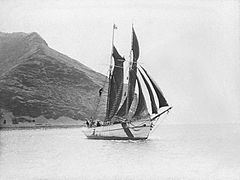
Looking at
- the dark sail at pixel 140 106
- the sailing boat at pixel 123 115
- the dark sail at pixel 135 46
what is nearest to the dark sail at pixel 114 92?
the sailing boat at pixel 123 115

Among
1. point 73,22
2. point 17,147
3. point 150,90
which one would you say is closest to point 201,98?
point 150,90

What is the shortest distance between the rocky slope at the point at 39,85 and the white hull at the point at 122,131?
1.23 feet

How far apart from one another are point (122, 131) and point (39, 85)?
6.01 feet

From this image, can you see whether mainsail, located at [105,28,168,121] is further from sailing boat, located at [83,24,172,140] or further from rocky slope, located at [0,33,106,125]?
rocky slope, located at [0,33,106,125]

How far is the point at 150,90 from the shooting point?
7582 millimetres

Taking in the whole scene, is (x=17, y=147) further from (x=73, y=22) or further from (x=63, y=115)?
(x=63, y=115)

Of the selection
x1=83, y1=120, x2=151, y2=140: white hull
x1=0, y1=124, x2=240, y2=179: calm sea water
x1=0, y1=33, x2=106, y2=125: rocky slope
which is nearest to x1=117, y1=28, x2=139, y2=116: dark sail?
x1=83, y1=120, x2=151, y2=140: white hull

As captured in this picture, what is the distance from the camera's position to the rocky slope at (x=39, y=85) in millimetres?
7652

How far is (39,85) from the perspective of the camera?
8.62 metres

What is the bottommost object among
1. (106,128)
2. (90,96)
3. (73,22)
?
(106,128)

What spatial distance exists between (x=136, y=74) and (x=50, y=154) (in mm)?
2249

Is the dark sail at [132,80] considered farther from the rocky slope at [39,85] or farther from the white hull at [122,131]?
the rocky slope at [39,85]

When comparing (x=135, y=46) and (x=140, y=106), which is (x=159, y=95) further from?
(x=140, y=106)

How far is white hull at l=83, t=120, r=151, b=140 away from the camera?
31.0ft
